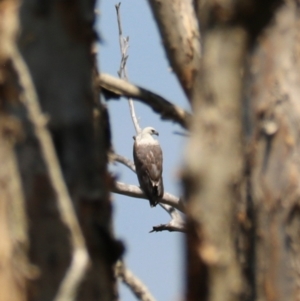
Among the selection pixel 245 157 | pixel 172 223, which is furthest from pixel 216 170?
pixel 172 223

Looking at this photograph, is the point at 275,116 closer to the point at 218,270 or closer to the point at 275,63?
the point at 275,63

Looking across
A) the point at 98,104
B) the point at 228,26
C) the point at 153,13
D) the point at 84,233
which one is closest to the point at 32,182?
the point at 84,233

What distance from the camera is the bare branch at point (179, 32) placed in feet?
13.4

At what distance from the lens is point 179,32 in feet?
13.8

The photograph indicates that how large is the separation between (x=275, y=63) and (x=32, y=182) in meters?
0.77

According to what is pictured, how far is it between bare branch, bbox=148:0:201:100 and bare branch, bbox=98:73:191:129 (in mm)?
673

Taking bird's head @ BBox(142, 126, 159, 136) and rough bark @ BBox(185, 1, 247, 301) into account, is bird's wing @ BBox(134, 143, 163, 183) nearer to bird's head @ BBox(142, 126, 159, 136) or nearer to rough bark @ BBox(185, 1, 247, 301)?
Answer: bird's head @ BBox(142, 126, 159, 136)

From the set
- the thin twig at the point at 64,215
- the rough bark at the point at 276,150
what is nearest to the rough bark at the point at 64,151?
the thin twig at the point at 64,215

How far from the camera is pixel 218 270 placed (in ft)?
7.10

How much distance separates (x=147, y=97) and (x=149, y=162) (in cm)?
1005

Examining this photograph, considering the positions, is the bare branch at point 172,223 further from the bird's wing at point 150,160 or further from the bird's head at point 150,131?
the bird's head at point 150,131

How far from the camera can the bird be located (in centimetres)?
1245

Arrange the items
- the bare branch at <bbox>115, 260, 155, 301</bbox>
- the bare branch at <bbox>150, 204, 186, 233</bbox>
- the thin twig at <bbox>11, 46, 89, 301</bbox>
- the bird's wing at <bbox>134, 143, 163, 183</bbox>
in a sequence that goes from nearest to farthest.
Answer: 1. the thin twig at <bbox>11, 46, 89, 301</bbox>
2. the bare branch at <bbox>115, 260, 155, 301</bbox>
3. the bare branch at <bbox>150, 204, 186, 233</bbox>
4. the bird's wing at <bbox>134, 143, 163, 183</bbox>

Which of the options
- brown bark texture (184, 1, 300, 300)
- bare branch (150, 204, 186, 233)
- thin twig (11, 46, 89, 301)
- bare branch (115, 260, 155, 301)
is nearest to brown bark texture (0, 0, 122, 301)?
thin twig (11, 46, 89, 301)
